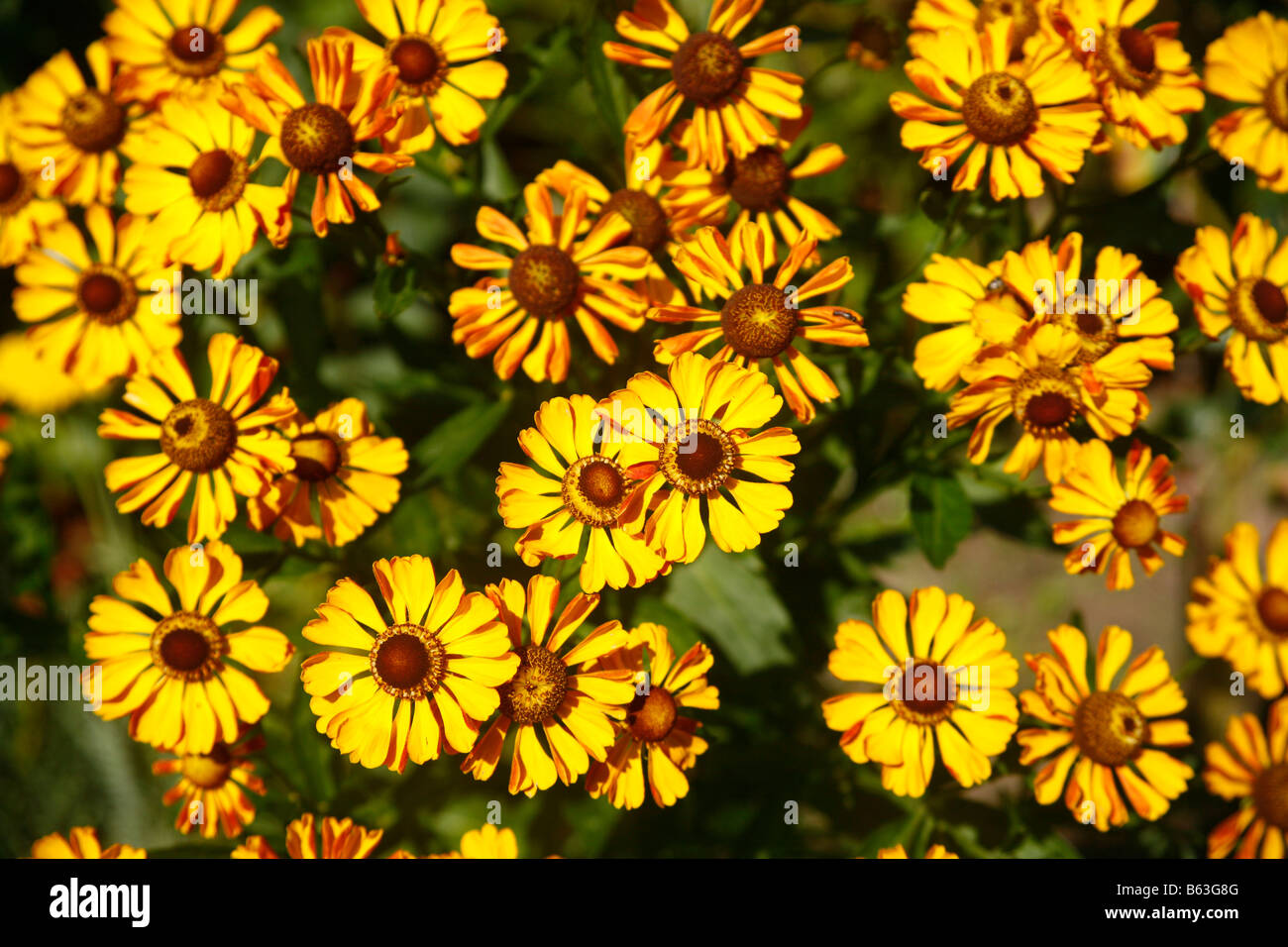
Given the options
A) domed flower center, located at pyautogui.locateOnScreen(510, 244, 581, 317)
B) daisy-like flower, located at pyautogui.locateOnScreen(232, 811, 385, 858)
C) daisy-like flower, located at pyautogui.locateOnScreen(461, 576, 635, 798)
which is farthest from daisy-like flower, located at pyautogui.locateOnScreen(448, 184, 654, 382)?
daisy-like flower, located at pyautogui.locateOnScreen(232, 811, 385, 858)

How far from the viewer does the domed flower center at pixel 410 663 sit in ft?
5.94

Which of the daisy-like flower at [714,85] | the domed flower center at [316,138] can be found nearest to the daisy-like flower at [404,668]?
the domed flower center at [316,138]

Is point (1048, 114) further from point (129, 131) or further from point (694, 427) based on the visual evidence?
point (129, 131)

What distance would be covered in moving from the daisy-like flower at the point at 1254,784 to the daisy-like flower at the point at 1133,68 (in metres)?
1.43

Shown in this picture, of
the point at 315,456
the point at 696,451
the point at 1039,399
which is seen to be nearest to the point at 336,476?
the point at 315,456

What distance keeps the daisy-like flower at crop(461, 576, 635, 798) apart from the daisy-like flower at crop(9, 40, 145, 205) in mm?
1619

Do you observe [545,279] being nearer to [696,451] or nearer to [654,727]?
[696,451]

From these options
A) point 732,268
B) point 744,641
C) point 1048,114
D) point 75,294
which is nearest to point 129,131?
point 75,294

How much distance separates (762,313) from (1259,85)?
1558 millimetres

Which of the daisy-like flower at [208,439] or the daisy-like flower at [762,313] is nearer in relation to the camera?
the daisy-like flower at [762,313]

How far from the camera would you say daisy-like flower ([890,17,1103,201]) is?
1.96m

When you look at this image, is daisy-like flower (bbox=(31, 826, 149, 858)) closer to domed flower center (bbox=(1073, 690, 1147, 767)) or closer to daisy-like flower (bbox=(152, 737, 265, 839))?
daisy-like flower (bbox=(152, 737, 265, 839))

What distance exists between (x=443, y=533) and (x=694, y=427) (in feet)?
3.04

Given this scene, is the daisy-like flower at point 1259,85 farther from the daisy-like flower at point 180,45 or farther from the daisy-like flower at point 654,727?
the daisy-like flower at point 180,45
